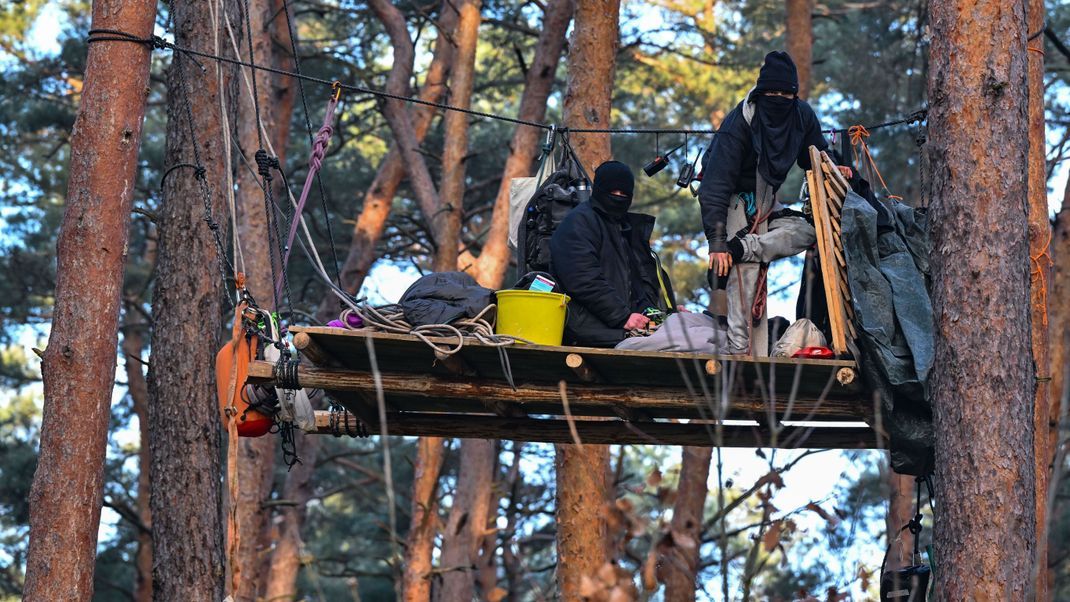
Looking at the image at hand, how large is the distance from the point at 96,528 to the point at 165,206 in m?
2.27

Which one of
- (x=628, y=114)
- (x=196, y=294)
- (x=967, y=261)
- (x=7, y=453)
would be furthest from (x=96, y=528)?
(x=628, y=114)

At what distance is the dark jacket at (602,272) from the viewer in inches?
257

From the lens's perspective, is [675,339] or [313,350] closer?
[313,350]

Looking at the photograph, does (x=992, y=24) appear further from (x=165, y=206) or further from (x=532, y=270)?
(x=165, y=206)

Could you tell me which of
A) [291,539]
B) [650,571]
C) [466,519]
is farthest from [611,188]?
[291,539]

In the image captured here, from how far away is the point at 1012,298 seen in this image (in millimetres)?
5723

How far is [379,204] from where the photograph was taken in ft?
50.5

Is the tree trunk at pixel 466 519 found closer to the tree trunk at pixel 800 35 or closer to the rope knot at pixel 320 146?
the tree trunk at pixel 800 35

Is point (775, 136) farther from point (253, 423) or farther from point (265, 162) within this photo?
point (253, 423)

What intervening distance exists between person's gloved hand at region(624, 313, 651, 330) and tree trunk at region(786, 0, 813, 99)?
26.1 ft

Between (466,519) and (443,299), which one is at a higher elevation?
(466,519)

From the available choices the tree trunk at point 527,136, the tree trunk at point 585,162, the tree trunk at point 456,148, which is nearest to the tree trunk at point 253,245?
the tree trunk at point 456,148

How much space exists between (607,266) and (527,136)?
6.79 metres

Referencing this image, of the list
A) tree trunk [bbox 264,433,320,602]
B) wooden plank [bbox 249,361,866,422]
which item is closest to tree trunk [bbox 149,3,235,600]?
wooden plank [bbox 249,361,866,422]
